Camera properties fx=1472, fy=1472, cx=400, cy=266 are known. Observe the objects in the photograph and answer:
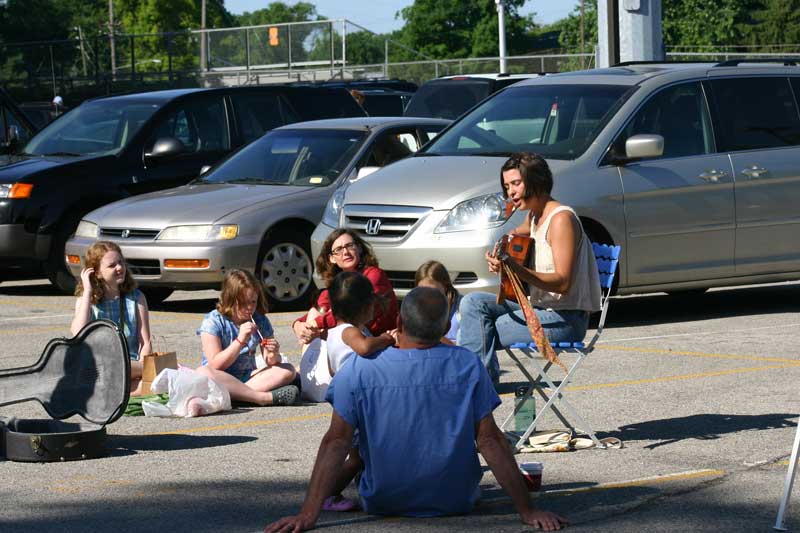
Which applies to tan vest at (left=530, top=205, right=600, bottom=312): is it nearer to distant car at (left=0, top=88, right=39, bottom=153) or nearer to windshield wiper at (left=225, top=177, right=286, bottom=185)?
windshield wiper at (left=225, top=177, right=286, bottom=185)

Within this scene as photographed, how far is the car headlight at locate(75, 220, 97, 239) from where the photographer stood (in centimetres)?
1309

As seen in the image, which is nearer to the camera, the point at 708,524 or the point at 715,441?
the point at 708,524

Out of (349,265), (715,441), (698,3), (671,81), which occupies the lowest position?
(715,441)

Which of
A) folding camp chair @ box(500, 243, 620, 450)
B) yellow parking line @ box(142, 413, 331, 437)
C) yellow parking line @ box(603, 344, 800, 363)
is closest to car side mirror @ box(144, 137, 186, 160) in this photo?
yellow parking line @ box(603, 344, 800, 363)

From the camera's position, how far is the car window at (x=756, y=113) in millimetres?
11805

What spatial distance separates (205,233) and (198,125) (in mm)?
3165

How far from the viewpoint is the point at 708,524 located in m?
5.48

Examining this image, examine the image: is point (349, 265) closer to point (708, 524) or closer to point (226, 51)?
point (708, 524)

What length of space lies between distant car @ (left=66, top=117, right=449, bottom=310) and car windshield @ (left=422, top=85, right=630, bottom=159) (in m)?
0.93

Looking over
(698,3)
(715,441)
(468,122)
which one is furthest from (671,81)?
(698,3)

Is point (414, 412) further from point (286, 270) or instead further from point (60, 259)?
point (60, 259)

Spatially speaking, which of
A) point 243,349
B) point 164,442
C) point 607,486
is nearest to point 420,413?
point 607,486

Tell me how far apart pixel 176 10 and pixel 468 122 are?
260ft

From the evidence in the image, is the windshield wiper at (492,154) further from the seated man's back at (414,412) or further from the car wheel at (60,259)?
the seated man's back at (414,412)
